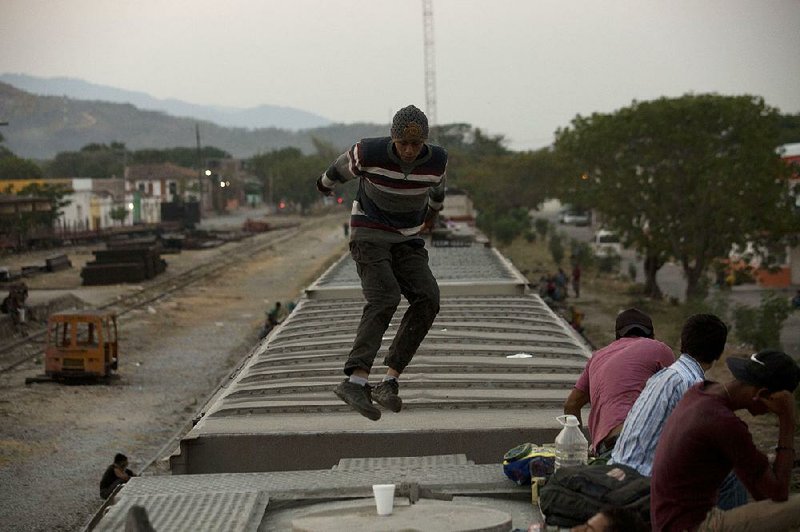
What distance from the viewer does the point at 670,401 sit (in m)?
6.37

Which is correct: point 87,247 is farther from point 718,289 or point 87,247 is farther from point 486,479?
point 486,479

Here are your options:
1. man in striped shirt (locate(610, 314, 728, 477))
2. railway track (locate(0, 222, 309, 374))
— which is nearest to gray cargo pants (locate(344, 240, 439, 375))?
man in striped shirt (locate(610, 314, 728, 477))

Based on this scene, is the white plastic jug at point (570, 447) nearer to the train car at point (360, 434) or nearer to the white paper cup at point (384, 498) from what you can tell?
the train car at point (360, 434)

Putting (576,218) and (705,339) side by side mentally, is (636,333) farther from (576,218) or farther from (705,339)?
(576,218)

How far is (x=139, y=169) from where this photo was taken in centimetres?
14688

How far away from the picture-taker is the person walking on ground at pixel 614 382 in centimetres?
726

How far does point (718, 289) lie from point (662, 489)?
130 feet

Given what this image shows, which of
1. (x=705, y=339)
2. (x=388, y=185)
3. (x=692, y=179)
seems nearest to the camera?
(x=705, y=339)

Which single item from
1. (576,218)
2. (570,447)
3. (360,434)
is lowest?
(576,218)

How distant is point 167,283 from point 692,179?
22146 millimetres

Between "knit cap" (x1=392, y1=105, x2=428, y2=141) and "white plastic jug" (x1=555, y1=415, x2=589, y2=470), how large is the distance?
1.72 metres

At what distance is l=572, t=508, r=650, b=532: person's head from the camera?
5129 mm

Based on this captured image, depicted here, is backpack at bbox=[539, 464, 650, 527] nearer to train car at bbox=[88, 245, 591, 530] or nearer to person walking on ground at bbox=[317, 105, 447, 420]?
train car at bbox=[88, 245, 591, 530]

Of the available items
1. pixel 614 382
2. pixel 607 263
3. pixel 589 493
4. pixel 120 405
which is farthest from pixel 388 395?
pixel 607 263
